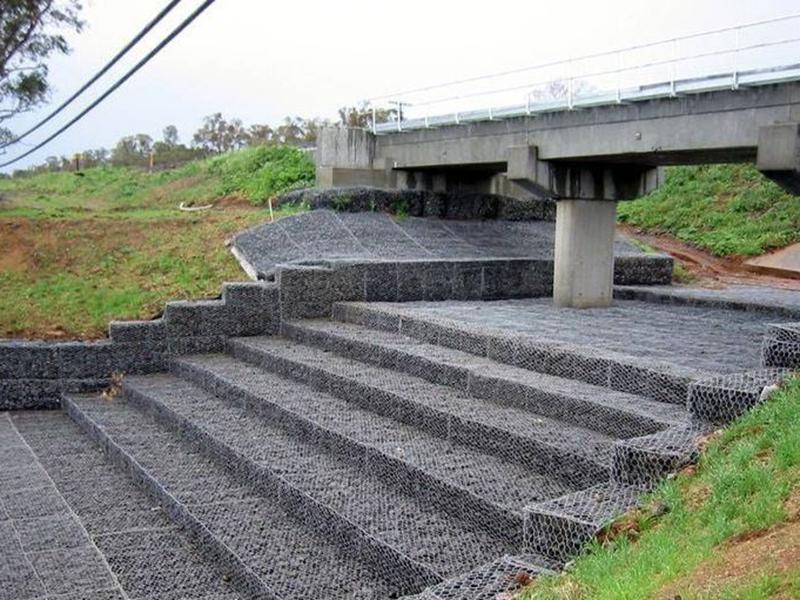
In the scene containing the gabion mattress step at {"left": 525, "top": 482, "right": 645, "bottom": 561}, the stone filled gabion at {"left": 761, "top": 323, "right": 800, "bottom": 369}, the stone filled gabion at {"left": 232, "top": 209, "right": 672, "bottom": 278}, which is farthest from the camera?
the stone filled gabion at {"left": 232, "top": 209, "right": 672, "bottom": 278}

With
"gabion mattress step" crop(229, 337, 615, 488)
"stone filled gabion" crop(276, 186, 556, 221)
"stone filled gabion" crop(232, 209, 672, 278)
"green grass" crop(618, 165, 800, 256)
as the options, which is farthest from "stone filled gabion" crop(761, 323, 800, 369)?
"green grass" crop(618, 165, 800, 256)

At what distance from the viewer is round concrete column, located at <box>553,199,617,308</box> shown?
9992 mm

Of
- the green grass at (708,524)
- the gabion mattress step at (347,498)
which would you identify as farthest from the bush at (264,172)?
the green grass at (708,524)

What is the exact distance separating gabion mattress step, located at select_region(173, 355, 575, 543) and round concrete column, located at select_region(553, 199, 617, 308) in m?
4.25

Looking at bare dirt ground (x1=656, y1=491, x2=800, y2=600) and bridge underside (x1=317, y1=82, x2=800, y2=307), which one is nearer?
bare dirt ground (x1=656, y1=491, x2=800, y2=600)

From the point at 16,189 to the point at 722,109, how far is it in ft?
53.4

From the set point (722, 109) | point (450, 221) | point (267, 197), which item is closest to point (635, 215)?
point (450, 221)

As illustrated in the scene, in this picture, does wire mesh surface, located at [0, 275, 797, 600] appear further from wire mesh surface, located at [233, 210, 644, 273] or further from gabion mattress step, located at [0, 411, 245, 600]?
wire mesh surface, located at [233, 210, 644, 273]

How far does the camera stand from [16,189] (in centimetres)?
1872

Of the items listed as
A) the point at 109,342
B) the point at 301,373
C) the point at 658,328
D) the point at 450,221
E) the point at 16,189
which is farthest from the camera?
the point at 16,189

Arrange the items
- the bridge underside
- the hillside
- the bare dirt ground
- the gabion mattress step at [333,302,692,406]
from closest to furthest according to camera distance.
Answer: the bare dirt ground, the gabion mattress step at [333,302,692,406], the bridge underside, the hillside

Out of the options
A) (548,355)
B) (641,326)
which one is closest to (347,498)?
(548,355)

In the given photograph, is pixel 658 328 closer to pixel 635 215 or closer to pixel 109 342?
pixel 109 342

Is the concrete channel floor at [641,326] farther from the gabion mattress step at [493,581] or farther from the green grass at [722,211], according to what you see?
the green grass at [722,211]
